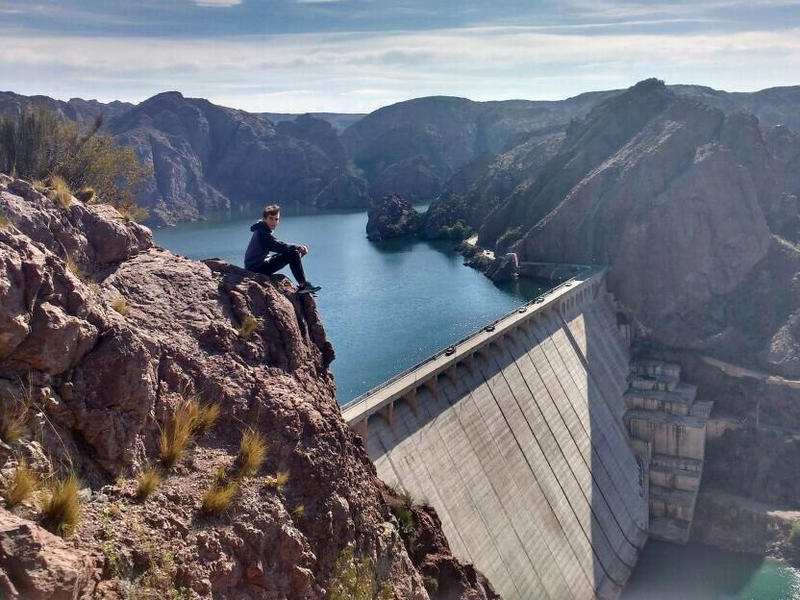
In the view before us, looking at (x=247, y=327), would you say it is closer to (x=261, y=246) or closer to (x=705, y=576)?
(x=261, y=246)

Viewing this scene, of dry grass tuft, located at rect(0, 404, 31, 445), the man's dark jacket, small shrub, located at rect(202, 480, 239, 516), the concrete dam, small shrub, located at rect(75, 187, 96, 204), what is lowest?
the concrete dam

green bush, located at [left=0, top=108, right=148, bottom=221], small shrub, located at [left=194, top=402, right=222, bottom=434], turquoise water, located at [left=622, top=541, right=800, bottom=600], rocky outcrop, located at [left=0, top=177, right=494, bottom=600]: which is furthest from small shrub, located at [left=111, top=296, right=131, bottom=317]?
turquoise water, located at [left=622, top=541, right=800, bottom=600]

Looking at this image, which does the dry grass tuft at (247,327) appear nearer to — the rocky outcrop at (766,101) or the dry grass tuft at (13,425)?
the dry grass tuft at (13,425)

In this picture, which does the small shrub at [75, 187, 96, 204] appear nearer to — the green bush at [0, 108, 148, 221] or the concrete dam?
the green bush at [0, 108, 148, 221]

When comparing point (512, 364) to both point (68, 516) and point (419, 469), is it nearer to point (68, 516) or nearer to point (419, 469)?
point (419, 469)

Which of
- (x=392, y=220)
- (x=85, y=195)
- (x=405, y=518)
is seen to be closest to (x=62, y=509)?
(x=85, y=195)

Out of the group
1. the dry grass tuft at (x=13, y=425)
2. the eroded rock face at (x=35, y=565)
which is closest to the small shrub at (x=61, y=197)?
the dry grass tuft at (x=13, y=425)
